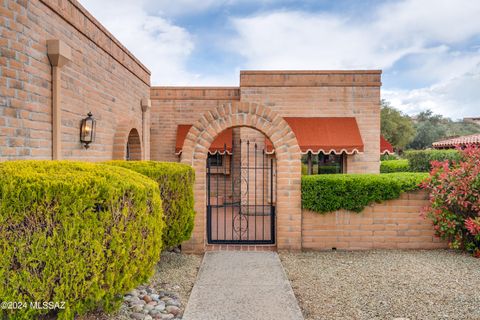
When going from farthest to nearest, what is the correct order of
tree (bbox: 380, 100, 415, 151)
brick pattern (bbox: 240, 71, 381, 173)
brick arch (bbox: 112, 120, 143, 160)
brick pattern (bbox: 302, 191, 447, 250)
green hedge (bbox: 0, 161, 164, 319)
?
tree (bbox: 380, 100, 415, 151) < brick pattern (bbox: 240, 71, 381, 173) < brick arch (bbox: 112, 120, 143, 160) < brick pattern (bbox: 302, 191, 447, 250) < green hedge (bbox: 0, 161, 164, 319)

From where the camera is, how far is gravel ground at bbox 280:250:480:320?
4344mm

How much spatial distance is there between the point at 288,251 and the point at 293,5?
8.73 metres

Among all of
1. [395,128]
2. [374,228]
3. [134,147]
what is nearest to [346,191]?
[374,228]

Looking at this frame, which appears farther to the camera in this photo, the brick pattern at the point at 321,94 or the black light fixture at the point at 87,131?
the brick pattern at the point at 321,94

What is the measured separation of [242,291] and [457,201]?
5071 millimetres

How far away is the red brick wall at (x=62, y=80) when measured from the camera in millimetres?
4508

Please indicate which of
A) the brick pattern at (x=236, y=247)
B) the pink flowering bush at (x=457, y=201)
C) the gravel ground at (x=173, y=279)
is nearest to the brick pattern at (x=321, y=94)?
the pink flowering bush at (x=457, y=201)

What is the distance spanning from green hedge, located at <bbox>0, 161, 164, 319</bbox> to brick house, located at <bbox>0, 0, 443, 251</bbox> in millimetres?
1875

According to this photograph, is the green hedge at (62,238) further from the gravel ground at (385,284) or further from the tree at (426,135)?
the tree at (426,135)

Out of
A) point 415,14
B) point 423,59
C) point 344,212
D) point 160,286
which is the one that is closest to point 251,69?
point 415,14

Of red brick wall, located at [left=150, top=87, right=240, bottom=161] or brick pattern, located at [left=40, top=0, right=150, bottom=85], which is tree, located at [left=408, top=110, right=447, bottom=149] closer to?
red brick wall, located at [left=150, top=87, right=240, bottom=161]

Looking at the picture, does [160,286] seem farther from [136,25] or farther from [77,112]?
[136,25]

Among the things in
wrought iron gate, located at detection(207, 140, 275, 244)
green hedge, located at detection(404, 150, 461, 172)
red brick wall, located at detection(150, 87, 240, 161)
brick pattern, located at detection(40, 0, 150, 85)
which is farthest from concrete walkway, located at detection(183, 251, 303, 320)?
green hedge, located at detection(404, 150, 461, 172)

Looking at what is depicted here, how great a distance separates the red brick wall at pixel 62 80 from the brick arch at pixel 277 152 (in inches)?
94.6
